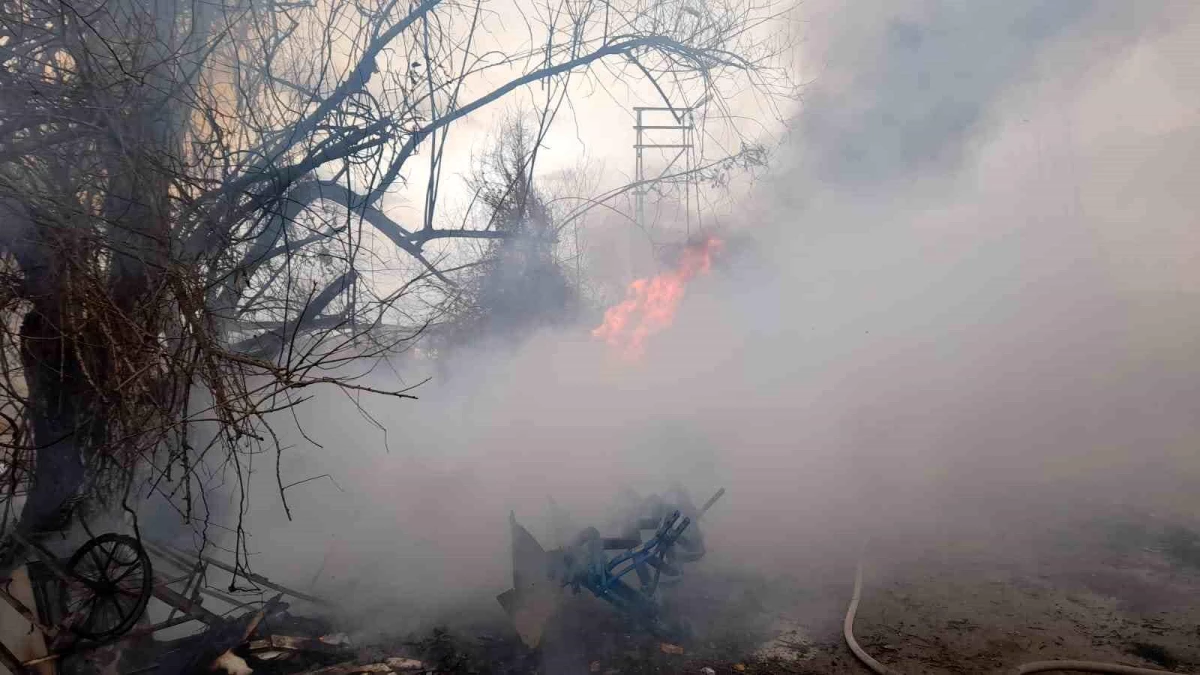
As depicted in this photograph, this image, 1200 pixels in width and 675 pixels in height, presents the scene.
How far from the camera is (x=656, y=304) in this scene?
40.1 feet

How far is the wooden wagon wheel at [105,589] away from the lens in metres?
4.57

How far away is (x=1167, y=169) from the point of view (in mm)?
13492

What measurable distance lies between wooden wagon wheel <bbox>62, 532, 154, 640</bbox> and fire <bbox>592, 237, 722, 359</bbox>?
8302 mm

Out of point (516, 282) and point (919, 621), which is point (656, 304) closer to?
point (516, 282)

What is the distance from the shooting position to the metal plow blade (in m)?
5.89

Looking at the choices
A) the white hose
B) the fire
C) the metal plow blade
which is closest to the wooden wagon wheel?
the metal plow blade

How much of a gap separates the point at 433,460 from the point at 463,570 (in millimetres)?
2780

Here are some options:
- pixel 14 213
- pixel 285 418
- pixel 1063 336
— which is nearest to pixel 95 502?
pixel 14 213

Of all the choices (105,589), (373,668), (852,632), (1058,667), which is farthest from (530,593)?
(1058,667)

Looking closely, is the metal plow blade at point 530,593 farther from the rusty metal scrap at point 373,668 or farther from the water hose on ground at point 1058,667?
the water hose on ground at point 1058,667

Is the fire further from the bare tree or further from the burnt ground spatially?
the bare tree

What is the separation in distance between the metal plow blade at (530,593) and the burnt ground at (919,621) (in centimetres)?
24

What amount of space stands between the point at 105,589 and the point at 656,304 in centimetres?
920

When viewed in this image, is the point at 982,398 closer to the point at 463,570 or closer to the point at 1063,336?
the point at 1063,336
